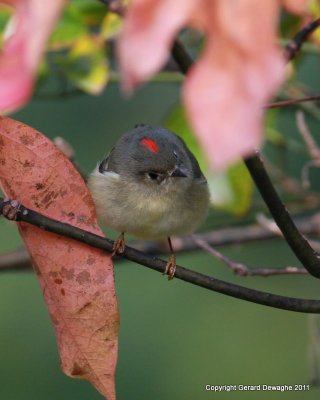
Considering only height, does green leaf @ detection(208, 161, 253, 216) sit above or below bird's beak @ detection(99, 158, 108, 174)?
below

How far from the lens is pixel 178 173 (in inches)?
71.6

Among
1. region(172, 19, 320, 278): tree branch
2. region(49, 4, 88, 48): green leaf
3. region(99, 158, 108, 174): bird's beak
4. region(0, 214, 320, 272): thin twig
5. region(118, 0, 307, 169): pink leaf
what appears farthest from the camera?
region(99, 158, 108, 174): bird's beak

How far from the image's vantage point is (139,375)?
278 centimetres

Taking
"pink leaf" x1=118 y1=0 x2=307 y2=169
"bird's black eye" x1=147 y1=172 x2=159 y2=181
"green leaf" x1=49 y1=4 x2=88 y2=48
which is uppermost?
"bird's black eye" x1=147 y1=172 x2=159 y2=181

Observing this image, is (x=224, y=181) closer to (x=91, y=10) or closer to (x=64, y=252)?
(x=91, y=10)

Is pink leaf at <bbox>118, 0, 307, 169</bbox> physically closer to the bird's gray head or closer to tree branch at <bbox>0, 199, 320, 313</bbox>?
tree branch at <bbox>0, 199, 320, 313</bbox>

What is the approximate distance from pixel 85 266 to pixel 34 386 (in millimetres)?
1887

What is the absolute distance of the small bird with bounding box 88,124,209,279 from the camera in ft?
5.88

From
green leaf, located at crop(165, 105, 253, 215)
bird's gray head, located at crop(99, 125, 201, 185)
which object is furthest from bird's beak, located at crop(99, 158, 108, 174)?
green leaf, located at crop(165, 105, 253, 215)

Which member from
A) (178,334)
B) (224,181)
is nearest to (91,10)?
(224,181)

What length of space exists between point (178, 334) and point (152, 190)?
1127 mm

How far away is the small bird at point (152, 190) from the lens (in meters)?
1.79

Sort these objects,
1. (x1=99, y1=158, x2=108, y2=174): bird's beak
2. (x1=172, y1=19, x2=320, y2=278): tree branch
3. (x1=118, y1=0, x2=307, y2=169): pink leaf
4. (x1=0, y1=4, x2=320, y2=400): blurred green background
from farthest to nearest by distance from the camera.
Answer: (x1=0, y1=4, x2=320, y2=400): blurred green background, (x1=99, y1=158, x2=108, y2=174): bird's beak, (x1=172, y1=19, x2=320, y2=278): tree branch, (x1=118, y1=0, x2=307, y2=169): pink leaf

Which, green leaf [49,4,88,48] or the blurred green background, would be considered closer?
green leaf [49,4,88,48]
